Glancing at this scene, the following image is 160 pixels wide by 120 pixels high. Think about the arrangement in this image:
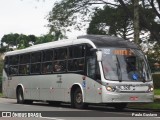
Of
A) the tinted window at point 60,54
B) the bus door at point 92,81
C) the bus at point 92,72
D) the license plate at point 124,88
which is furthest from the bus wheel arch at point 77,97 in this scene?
the license plate at point 124,88

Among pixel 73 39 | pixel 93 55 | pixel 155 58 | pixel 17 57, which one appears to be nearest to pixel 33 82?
pixel 17 57

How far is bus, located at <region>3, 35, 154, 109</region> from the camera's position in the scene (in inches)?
815

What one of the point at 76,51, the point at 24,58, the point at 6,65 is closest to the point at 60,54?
the point at 76,51

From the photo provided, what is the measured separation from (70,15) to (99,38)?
6029 millimetres

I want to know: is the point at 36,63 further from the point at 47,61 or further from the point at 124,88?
the point at 124,88

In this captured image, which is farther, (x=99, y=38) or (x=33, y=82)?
(x=33, y=82)

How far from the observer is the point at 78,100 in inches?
892

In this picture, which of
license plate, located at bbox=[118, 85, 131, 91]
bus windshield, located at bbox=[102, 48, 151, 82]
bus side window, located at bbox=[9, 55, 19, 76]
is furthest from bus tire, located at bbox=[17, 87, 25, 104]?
license plate, located at bbox=[118, 85, 131, 91]

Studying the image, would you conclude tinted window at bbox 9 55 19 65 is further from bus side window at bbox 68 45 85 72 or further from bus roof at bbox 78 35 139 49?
bus roof at bbox 78 35 139 49

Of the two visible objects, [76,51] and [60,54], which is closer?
[76,51]

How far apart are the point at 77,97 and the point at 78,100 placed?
16 cm

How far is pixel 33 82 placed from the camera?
90.0 ft

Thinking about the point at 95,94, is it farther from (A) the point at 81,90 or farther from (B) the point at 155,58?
(B) the point at 155,58

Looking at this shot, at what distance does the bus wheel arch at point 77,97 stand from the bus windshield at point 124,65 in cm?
207
